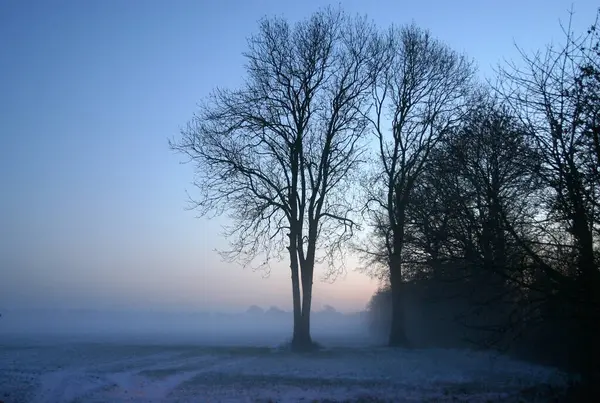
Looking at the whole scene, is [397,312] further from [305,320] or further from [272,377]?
[272,377]

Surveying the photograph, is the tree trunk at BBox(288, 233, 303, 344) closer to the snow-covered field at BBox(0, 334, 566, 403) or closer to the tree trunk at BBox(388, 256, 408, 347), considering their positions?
the snow-covered field at BBox(0, 334, 566, 403)

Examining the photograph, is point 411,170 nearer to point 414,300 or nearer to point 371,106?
point 371,106

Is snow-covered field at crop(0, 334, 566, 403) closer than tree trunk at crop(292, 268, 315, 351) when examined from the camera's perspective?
Yes

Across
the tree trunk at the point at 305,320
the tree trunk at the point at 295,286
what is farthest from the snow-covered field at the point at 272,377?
the tree trunk at the point at 295,286

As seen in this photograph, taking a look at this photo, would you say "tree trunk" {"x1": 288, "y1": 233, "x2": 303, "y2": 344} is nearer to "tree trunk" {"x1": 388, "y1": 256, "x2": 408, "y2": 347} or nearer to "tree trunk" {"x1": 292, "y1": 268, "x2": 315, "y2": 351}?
"tree trunk" {"x1": 292, "y1": 268, "x2": 315, "y2": 351}

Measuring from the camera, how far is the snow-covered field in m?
17.0

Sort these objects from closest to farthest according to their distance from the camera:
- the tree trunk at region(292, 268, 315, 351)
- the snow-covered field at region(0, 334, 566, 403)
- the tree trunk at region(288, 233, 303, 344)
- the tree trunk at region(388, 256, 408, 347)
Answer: the snow-covered field at region(0, 334, 566, 403) < the tree trunk at region(292, 268, 315, 351) < the tree trunk at region(288, 233, 303, 344) < the tree trunk at region(388, 256, 408, 347)

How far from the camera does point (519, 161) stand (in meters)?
13.7

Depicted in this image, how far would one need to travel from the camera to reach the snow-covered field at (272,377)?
16969 millimetres

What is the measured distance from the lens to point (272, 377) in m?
21.0

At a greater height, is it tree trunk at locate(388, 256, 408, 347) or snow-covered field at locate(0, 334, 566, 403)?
tree trunk at locate(388, 256, 408, 347)

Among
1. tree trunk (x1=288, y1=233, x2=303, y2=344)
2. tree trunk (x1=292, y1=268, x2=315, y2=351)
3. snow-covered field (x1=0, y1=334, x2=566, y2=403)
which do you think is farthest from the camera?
tree trunk (x1=288, y1=233, x2=303, y2=344)

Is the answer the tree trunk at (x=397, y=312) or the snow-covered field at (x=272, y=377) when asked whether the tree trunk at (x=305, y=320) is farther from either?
the tree trunk at (x=397, y=312)

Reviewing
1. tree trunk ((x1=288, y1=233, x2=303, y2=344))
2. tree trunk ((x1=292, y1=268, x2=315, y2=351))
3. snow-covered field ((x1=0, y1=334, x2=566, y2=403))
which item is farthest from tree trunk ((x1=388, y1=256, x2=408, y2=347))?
tree trunk ((x1=288, y1=233, x2=303, y2=344))
